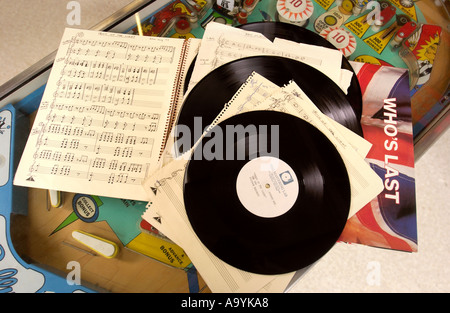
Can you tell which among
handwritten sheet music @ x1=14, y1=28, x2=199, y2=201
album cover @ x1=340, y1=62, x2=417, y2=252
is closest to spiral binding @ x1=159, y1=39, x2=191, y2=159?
handwritten sheet music @ x1=14, y1=28, x2=199, y2=201

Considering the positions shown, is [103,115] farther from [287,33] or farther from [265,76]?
[287,33]

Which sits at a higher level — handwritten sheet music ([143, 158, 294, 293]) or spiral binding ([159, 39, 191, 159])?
spiral binding ([159, 39, 191, 159])

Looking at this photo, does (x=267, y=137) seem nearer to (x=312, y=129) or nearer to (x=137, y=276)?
(x=312, y=129)

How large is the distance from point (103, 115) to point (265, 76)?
1.44 feet

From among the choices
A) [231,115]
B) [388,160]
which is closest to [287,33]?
[231,115]

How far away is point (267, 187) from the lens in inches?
28.3

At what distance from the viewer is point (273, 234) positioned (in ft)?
2.21

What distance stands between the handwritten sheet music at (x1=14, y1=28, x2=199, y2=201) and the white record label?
0.23m

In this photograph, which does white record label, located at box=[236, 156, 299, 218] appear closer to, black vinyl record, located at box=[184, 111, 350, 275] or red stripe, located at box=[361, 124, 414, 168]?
black vinyl record, located at box=[184, 111, 350, 275]

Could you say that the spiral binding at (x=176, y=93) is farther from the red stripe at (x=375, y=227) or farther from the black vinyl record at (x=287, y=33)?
the red stripe at (x=375, y=227)

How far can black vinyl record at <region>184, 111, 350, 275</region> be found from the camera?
663 mm

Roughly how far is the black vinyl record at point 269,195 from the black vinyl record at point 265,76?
0.07m

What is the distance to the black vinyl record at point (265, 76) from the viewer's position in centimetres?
76

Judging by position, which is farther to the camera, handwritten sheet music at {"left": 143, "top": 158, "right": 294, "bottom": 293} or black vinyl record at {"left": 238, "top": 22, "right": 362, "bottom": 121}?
black vinyl record at {"left": 238, "top": 22, "right": 362, "bottom": 121}
